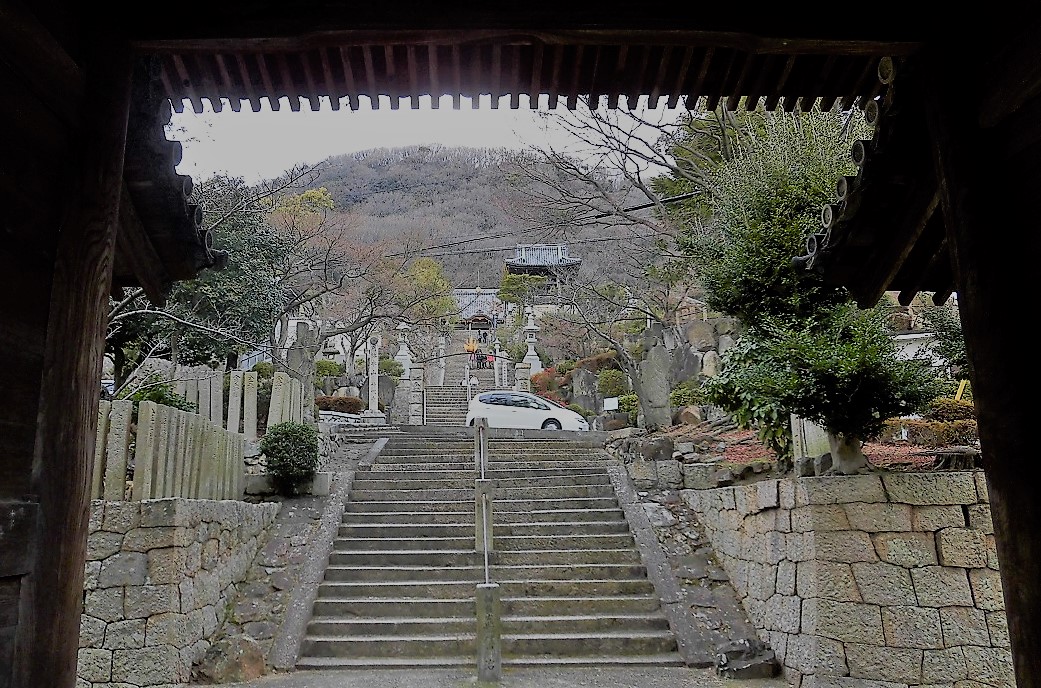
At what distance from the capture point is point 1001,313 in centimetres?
264

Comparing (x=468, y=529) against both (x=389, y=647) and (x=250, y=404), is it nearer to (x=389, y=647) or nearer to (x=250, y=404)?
(x=389, y=647)

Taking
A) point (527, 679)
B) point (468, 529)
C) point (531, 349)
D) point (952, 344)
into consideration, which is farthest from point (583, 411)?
point (527, 679)

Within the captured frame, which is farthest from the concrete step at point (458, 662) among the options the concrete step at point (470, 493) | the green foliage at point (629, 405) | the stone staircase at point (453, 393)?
the stone staircase at point (453, 393)

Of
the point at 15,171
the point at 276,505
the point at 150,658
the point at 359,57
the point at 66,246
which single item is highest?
the point at 359,57

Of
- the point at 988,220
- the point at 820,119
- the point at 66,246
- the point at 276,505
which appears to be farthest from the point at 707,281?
the point at 66,246

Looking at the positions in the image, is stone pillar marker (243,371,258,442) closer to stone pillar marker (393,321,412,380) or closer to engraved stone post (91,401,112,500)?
engraved stone post (91,401,112,500)

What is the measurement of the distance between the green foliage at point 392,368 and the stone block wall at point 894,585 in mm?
23111

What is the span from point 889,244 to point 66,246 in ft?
13.2

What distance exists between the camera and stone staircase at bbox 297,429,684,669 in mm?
7227

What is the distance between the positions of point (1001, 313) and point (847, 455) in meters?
4.01

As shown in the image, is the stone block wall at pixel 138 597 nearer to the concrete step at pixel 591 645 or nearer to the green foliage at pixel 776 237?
the concrete step at pixel 591 645

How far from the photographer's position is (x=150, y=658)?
5848 mm

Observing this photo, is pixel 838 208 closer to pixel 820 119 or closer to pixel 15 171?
pixel 15 171

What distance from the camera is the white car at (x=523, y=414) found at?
672 inches
